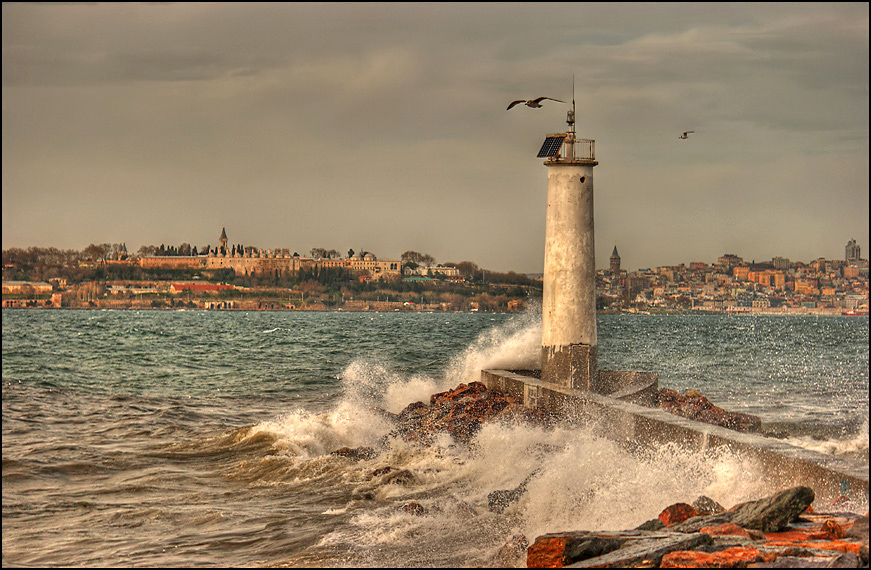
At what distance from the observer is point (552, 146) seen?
14109mm

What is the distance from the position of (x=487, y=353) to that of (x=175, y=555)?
36.1 ft

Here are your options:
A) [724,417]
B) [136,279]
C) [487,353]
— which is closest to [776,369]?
[487,353]

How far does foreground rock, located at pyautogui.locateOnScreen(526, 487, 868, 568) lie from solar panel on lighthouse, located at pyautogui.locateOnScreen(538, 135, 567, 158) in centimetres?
795

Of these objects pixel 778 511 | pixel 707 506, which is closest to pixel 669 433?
pixel 707 506

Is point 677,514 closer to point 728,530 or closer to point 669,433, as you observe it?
point 728,530

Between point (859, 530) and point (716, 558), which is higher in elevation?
point (859, 530)

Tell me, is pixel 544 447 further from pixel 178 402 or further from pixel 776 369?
pixel 776 369

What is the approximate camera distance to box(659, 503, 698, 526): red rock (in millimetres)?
7465

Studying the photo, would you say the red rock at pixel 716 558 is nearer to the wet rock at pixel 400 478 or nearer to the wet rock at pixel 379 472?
the wet rock at pixel 400 478

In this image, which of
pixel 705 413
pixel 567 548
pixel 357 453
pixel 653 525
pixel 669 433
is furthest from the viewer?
pixel 357 453

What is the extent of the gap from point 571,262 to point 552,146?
1.91 meters

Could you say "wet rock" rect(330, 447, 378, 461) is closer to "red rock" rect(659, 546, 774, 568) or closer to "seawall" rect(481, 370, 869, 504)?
"seawall" rect(481, 370, 869, 504)

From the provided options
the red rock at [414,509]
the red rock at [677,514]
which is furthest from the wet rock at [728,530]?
the red rock at [414,509]

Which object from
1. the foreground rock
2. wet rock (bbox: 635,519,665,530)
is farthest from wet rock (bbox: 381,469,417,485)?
the foreground rock
